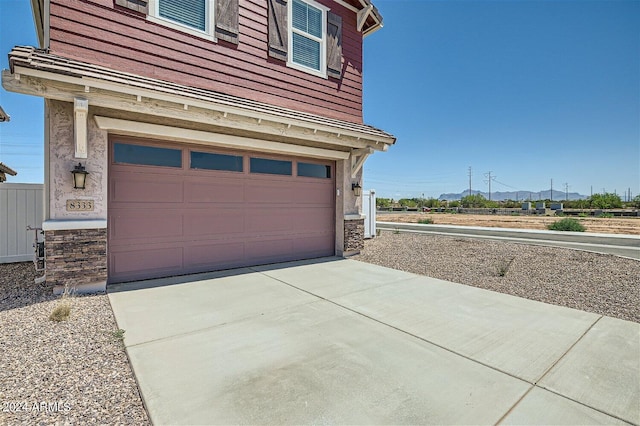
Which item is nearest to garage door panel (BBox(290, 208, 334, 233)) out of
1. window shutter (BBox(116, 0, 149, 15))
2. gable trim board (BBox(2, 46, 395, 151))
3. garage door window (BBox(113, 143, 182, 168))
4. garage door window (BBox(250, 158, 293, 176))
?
garage door window (BBox(250, 158, 293, 176))

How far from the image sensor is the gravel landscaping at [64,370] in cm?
195

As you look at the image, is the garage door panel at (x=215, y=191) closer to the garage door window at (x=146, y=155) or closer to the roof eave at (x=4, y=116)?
the garage door window at (x=146, y=155)

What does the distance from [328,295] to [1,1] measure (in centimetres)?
996

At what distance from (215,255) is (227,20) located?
191 inches

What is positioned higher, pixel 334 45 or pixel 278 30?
pixel 334 45

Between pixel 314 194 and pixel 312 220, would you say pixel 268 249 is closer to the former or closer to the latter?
pixel 312 220

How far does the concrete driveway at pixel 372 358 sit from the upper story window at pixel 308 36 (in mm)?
5674

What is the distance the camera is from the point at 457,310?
166 inches

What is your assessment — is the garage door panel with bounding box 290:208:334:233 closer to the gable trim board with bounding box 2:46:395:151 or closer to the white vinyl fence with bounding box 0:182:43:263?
the gable trim board with bounding box 2:46:395:151

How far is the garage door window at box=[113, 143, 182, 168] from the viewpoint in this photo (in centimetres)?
522

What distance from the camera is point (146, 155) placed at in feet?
17.9

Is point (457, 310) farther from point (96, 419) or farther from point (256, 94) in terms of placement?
point (256, 94)

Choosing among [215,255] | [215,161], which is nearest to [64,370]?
[215,255]

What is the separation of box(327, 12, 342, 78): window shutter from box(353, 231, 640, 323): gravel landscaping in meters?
5.09
